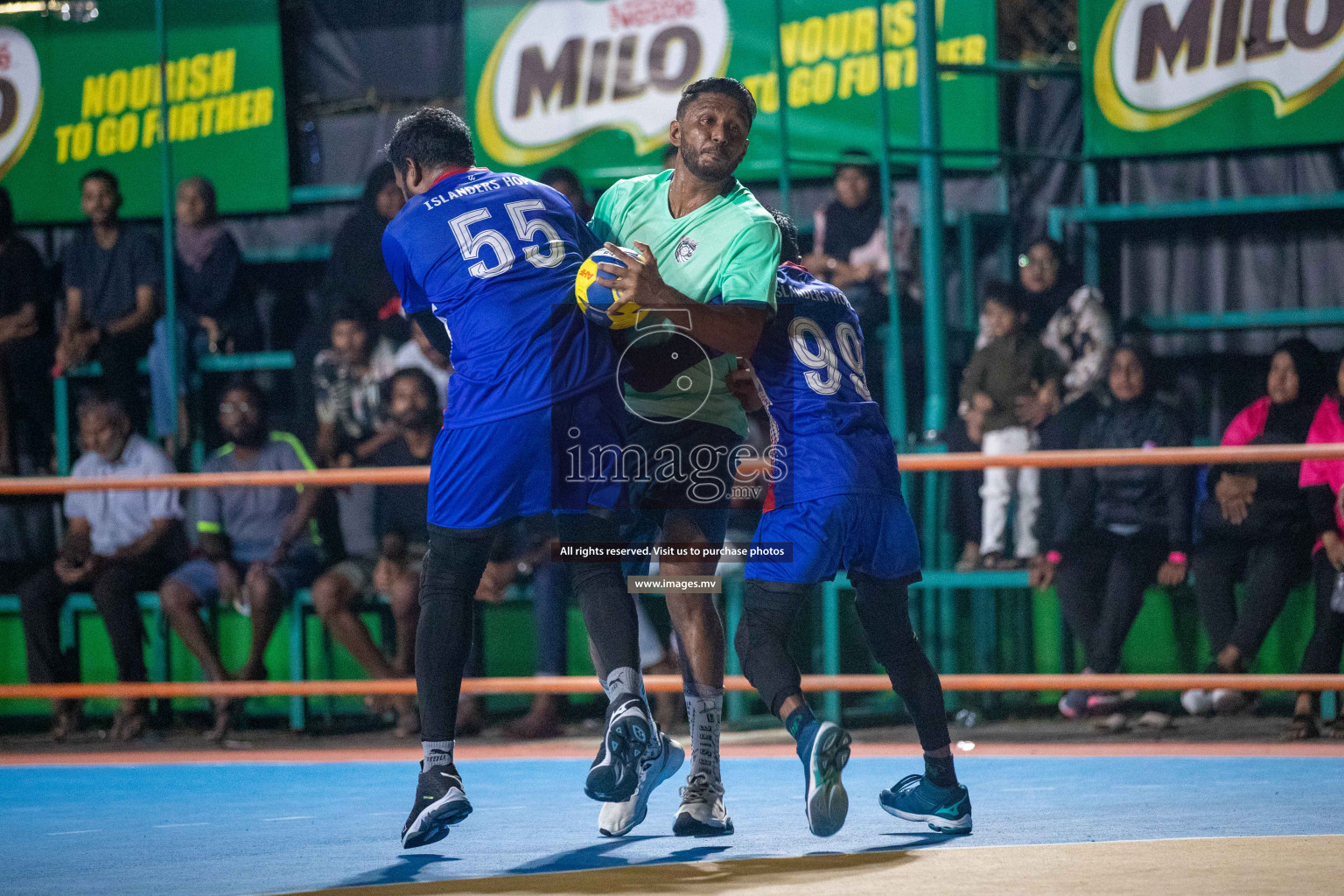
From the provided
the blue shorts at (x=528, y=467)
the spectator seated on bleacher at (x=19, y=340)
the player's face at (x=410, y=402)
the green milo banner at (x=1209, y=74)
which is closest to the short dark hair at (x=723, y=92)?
the blue shorts at (x=528, y=467)

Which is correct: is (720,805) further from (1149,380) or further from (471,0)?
(471,0)

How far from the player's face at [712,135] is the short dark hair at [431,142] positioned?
2.06ft

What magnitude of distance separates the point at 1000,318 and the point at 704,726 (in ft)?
13.4

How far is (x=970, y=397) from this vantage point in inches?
319

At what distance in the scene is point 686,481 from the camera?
454cm

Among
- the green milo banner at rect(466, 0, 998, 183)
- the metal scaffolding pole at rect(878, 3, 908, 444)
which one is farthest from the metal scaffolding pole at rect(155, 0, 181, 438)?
the metal scaffolding pole at rect(878, 3, 908, 444)

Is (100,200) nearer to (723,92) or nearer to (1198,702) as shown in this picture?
(723,92)

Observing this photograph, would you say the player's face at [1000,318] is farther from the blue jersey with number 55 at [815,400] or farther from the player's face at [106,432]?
the player's face at [106,432]

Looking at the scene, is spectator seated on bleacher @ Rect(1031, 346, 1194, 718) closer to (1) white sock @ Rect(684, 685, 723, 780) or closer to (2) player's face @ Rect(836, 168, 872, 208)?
(2) player's face @ Rect(836, 168, 872, 208)

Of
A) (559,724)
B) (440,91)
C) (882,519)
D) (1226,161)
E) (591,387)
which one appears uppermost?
(440,91)

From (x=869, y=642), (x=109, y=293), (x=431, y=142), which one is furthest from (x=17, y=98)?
(x=869, y=642)

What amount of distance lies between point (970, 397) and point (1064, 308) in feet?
2.49

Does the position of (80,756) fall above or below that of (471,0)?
below

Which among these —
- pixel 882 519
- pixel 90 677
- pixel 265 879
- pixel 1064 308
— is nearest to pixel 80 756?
pixel 90 677
